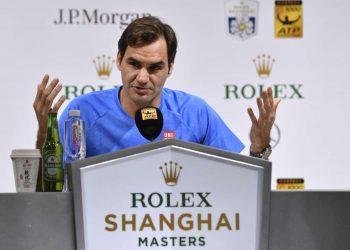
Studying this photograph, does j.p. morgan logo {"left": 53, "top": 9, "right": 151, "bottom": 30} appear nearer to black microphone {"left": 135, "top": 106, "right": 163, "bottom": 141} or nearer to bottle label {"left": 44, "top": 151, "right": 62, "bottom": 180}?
black microphone {"left": 135, "top": 106, "right": 163, "bottom": 141}

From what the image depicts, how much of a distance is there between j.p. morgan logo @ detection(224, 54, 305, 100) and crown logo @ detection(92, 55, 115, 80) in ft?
1.87

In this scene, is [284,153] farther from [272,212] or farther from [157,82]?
[272,212]

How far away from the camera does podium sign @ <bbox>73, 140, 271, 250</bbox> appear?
5.06 ft

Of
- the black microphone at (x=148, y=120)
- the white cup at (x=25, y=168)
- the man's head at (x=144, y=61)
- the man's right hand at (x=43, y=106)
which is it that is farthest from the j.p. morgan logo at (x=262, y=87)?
the white cup at (x=25, y=168)

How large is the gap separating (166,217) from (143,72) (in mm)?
1066

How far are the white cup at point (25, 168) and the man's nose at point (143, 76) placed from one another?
0.81 meters

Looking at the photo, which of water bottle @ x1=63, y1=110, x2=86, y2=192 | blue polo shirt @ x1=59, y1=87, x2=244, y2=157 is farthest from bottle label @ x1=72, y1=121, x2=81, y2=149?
blue polo shirt @ x1=59, y1=87, x2=244, y2=157

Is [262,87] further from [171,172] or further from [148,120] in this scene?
[171,172]

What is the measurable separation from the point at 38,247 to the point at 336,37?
226cm

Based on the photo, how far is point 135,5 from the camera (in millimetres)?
3365

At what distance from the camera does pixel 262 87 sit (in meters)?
3.37

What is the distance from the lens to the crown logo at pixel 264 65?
3.38m

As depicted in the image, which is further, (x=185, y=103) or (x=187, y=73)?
(x=187, y=73)

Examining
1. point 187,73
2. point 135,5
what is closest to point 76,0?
point 135,5
